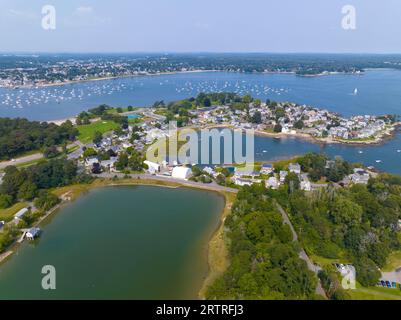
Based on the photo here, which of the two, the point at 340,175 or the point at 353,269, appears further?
the point at 340,175

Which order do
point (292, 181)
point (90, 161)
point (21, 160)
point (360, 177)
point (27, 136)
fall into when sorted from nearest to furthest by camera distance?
point (292, 181), point (360, 177), point (90, 161), point (21, 160), point (27, 136)

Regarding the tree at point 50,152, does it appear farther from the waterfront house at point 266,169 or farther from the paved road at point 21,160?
the waterfront house at point 266,169

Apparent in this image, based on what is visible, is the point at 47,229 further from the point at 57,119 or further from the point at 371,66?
the point at 371,66

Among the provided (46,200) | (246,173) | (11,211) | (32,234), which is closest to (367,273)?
(246,173)

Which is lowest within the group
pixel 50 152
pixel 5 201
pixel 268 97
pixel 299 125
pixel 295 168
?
pixel 5 201

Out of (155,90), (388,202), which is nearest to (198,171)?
(388,202)

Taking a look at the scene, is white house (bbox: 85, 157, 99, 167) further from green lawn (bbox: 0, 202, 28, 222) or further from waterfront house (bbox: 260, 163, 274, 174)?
waterfront house (bbox: 260, 163, 274, 174)

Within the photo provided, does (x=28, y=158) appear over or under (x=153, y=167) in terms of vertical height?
over

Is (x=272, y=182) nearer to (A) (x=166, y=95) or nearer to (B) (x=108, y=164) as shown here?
(B) (x=108, y=164)
